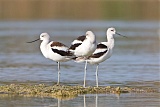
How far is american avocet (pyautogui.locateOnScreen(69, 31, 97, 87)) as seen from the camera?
16641 mm

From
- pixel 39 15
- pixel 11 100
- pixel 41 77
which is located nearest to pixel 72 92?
pixel 11 100

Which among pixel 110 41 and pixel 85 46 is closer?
pixel 85 46

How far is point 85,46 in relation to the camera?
1673 centimetres

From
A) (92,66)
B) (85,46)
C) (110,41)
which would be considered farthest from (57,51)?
(92,66)

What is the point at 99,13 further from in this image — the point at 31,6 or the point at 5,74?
the point at 5,74

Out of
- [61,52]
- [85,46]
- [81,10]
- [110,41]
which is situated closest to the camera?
[85,46]

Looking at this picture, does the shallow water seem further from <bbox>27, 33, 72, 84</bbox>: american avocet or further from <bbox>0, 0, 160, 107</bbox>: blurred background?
<bbox>27, 33, 72, 84</bbox>: american avocet

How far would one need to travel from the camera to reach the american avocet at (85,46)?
54.6 feet

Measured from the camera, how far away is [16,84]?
17516mm

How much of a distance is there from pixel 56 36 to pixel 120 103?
2337 cm

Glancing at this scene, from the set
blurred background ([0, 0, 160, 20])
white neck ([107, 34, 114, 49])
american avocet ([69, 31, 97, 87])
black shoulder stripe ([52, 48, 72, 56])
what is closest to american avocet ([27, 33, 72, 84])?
black shoulder stripe ([52, 48, 72, 56])

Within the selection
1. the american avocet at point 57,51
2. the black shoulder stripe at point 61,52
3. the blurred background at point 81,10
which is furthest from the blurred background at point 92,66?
the black shoulder stripe at point 61,52

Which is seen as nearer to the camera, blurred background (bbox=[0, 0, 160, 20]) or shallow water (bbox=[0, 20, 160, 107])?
shallow water (bbox=[0, 20, 160, 107])

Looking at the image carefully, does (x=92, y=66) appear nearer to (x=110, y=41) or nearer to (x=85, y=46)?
(x=110, y=41)
